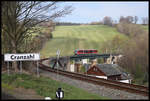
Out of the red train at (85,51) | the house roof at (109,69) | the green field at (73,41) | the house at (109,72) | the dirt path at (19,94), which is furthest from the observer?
the green field at (73,41)

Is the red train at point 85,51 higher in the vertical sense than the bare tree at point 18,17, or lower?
lower

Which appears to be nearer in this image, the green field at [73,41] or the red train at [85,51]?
the red train at [85,51]

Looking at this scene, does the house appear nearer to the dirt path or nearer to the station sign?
the station sign

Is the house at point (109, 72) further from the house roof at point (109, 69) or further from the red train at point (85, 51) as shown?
the red train at point (85, 51)

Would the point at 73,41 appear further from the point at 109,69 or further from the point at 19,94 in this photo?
the point at 19,94

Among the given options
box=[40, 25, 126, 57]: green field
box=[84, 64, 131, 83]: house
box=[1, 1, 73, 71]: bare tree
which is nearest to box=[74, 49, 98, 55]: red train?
box=[40, 25, 126, 57]: green field

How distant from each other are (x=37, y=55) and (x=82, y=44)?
52.3 meters

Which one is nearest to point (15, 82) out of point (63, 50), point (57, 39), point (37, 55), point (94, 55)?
point (37, 55)

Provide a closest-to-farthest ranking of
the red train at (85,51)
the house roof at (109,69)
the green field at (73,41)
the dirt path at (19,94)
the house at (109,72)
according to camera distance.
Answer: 1. the dirt path at (19,94)
2. the house at (109,72)
3. the house roof at (109,69)
4. the red train at (85,51)
5. the green field at (73,41)

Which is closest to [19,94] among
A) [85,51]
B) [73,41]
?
[85,51]

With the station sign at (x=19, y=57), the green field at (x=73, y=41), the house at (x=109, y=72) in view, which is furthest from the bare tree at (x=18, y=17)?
the green field at (x=73, y=41)

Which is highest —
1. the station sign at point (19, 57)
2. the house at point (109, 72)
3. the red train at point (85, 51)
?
the station sign at point (19, 57)

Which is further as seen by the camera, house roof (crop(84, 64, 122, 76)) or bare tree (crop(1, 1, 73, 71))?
house roof (crop(84, 64, 122, 76))

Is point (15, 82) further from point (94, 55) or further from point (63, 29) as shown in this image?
point (63, 29)
